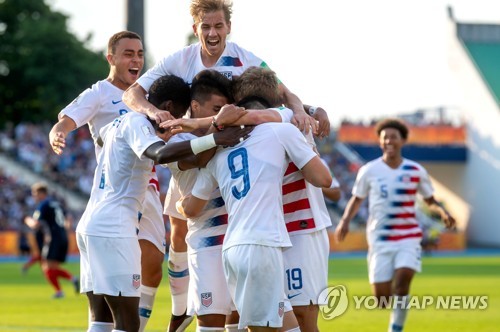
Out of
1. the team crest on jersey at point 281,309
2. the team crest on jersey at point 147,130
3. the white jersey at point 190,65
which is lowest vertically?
the team crest on jersey at point 281,309

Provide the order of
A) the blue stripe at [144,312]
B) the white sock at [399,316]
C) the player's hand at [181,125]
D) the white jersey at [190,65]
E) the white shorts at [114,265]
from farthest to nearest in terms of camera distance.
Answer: the white sock at [399,316] < the blue stripe at [144,312] < the white jersey at [190,65] < the white shorts at [114,265] < the player's hand at [181,125]

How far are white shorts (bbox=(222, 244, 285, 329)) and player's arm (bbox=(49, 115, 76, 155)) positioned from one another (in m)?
2.36

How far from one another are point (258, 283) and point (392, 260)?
6.70m

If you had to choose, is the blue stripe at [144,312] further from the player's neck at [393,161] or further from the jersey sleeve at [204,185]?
the player's neck at [393,161]

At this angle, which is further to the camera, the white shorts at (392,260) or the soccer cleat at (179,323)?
the white shorts at (392,260)

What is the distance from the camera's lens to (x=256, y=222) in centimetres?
784

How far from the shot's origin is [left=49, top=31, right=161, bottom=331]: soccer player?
33.3 feet

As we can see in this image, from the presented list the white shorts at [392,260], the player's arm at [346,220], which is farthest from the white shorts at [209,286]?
the white shorts at [392,260]

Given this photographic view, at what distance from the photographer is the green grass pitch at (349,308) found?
14.7m

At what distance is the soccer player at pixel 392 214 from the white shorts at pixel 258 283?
6143 millimetres

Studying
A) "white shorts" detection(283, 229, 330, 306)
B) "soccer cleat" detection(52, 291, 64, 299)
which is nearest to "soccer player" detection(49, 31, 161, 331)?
"white shorts" detection(283, 229, 330, 306)

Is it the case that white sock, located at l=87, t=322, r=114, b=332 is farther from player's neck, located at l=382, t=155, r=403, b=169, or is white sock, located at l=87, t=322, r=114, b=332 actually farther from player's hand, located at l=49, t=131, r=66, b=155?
player's neck, located at l=382, t=155, r=403, b=169

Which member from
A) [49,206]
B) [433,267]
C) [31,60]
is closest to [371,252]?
[49,206]

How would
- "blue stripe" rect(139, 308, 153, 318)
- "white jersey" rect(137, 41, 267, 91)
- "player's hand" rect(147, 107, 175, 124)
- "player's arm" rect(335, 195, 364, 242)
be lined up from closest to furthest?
"player's hand" rect(147, 107, 175, 124)
"white jersey" rect(137, 41, 267, 91)
"blue stripe" rect(139, 308, 153, 318)
"player's arm" rect(335, 195, 364, 242)
